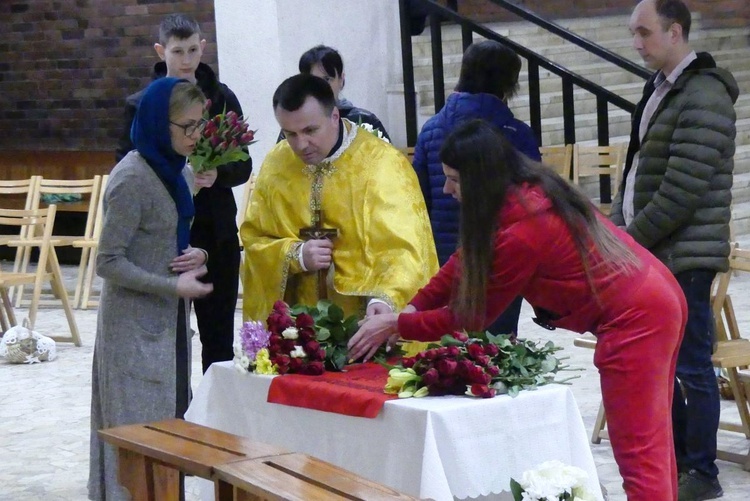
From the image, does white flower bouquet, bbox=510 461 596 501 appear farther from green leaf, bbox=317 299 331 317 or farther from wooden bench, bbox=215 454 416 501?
green leaf, bbox=317 299 331 317

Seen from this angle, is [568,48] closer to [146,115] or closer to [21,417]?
[21,417]

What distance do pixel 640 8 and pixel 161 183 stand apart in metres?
1.75

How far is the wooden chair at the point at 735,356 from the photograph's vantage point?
477 cm

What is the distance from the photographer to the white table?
3074mm

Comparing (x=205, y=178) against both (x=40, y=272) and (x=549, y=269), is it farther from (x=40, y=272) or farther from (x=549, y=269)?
(x=40, y=272)

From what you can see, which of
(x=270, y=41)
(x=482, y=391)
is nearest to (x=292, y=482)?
(x=482, y=391)


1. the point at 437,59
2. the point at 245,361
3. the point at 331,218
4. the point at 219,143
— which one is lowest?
the point at 245,361

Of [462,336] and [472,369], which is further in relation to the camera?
[462,336]

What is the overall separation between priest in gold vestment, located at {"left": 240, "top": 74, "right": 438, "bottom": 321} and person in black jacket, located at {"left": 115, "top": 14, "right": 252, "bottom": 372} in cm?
81

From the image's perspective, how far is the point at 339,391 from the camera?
3307mm

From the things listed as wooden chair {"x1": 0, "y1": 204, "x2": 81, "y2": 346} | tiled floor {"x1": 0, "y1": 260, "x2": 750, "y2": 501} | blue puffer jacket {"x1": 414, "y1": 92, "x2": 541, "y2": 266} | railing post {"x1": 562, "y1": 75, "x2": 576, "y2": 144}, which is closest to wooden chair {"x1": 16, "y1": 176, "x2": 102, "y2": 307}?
wooden chair {"x1": 0, "y1": 204, "x2": 81, "y2": 346}

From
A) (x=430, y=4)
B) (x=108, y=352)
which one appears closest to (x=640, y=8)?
(x=108, y=352)

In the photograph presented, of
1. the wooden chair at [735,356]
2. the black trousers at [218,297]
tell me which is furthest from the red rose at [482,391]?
the black trousers at [218,297]

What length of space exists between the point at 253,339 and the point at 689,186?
5.40 ft
